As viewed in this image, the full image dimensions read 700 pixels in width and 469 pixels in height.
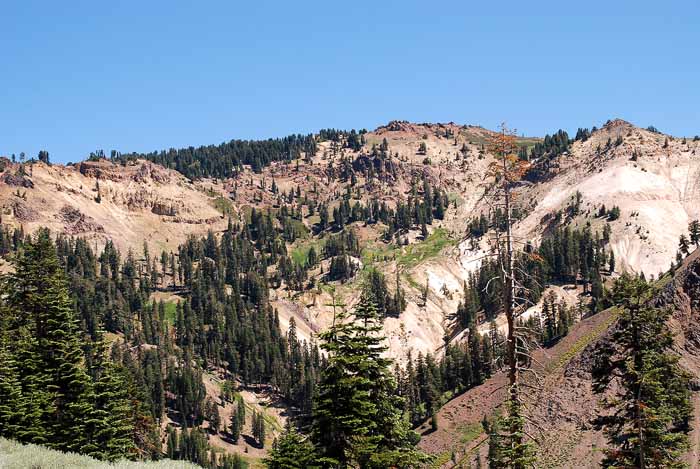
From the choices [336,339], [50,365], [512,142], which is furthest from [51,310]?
[512,142]

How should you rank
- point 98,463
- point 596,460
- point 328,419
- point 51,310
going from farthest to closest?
1. point 596,460
2. point 51,310
3. point 328,419
4. point 98,463

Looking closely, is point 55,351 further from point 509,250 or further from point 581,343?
point 581,343

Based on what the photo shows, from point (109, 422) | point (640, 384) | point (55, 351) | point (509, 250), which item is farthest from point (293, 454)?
point (509, 250)

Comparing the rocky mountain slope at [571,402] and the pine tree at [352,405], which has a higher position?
the pine tree at [352,405]

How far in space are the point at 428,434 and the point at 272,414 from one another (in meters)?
56.8

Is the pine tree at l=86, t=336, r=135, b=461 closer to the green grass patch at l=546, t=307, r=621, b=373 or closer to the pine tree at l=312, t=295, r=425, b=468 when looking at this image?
the pine tree at l=312, t=295, r=425, b=468

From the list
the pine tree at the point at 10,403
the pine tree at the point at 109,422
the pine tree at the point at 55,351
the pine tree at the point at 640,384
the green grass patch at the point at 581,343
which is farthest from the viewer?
the green grass patch at the point at 581,343

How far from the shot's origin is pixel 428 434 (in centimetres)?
14938

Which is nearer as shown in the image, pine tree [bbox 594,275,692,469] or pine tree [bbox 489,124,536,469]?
pine tree [bbox 489,124,536,469]

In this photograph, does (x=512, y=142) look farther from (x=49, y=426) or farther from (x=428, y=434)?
(x=428, y=434)

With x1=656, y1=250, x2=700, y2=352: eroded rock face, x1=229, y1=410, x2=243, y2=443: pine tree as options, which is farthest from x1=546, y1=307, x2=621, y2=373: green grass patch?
x1=229, y1=410, x2=243, y2=443: pine tree

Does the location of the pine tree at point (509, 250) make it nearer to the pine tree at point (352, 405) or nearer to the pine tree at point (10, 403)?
the pine tree at point (352, 405)

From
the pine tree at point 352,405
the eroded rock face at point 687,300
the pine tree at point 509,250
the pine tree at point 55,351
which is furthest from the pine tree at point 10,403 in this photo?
the eroded rock face at point 687,300

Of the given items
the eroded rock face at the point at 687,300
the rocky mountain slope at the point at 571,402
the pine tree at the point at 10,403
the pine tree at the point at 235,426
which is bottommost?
the pine tree at the point at 235,426
